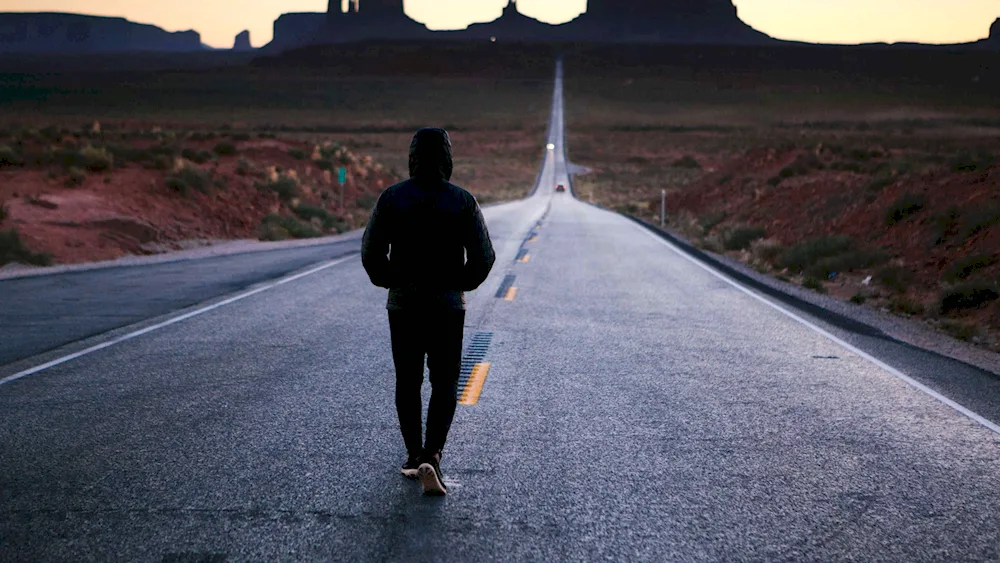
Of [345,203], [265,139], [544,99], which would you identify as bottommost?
[345,203]

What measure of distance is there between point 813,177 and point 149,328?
1046 inches

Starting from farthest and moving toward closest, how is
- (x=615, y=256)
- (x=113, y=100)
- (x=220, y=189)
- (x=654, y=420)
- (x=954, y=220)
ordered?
1. (x=113, y=100)
2. (x=220, y=189)
3. (x=615, y=256)
4. (x=954, y=220)
5. (x=654, y=420)

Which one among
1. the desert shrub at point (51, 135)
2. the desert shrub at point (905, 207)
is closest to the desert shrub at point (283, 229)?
the desert shrub at point (51, 135)

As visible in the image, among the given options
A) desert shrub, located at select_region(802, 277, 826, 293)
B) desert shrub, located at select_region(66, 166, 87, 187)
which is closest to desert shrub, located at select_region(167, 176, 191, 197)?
desert shrub, located at select_region(66, 166, 87, 187)

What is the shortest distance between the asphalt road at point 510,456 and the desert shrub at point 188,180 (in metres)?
18.2

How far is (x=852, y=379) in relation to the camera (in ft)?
26.3

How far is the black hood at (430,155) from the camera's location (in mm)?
4500

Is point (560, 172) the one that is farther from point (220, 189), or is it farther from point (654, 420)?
point (654, 420)

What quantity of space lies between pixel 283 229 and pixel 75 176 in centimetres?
620

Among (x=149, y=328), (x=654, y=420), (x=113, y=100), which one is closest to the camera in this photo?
(x=654, y=420)

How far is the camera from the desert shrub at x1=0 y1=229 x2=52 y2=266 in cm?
1816

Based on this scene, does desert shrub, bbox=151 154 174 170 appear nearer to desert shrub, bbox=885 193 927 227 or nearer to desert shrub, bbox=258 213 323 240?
desert shrub, bbox=258 213 323 240

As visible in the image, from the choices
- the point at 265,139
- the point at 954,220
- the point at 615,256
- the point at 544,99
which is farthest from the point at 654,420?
the point at 544,99

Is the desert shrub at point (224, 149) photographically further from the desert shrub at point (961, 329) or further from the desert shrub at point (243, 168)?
the desert shrub at point (961, 329)
